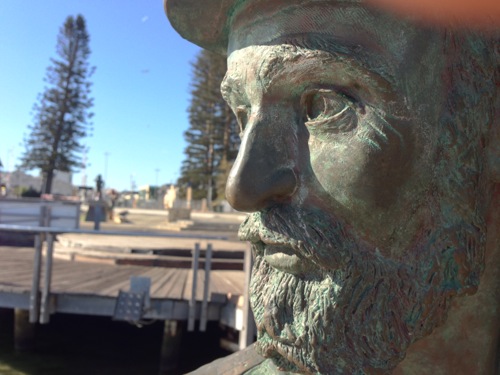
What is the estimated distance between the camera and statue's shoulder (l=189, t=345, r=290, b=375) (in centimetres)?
122

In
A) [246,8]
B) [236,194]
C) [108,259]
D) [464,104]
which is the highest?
[246,8]

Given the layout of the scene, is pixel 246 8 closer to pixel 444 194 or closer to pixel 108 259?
pixel 444 194

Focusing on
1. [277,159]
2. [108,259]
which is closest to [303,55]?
[277,159]

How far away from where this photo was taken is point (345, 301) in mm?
850

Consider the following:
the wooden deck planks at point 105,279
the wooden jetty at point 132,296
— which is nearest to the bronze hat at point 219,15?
the wooden jetty at point 132,296

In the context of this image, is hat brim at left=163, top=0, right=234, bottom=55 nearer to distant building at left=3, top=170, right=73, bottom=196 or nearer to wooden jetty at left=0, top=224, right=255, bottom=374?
wooden jetty at left=0, top=224, right=255, bottom=374

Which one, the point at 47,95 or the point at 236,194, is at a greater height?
the point at 47,95

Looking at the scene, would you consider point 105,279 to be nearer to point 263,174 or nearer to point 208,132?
point 263,174

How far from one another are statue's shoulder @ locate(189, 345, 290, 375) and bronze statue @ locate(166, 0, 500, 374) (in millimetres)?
316

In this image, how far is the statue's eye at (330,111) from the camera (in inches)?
33.6

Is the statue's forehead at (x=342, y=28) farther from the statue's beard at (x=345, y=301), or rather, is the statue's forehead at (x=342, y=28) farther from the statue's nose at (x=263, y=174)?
the statue's beard at (x=345, y=301)

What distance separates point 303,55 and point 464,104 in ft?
1.10

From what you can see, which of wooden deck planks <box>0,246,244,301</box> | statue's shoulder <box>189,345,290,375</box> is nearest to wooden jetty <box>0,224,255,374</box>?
wooden deck planks <box>0,246,244,301</box>

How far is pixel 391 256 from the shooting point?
87 cm
